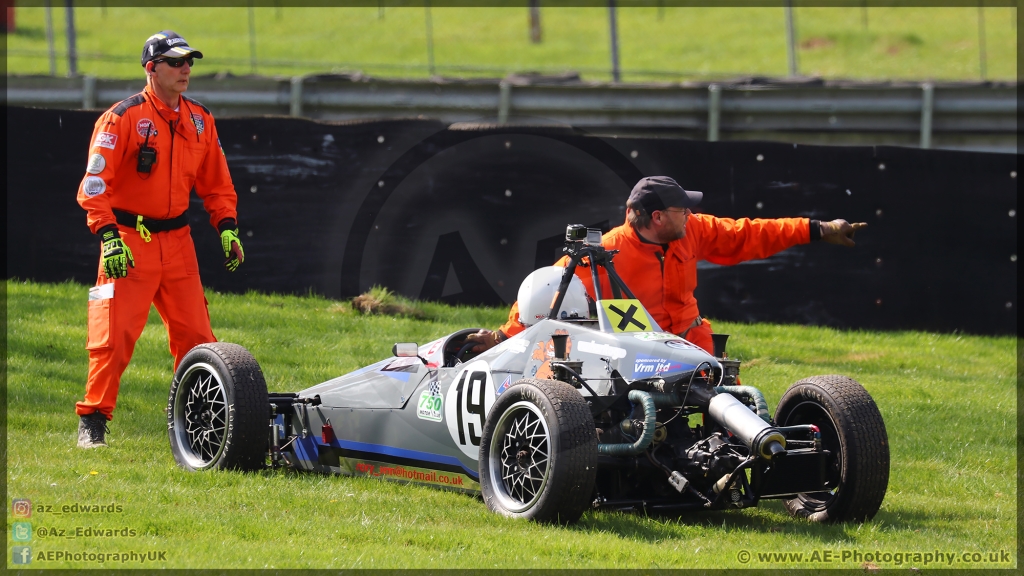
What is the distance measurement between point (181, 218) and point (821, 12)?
121ft

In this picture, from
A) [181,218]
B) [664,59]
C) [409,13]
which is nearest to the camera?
[181,218]

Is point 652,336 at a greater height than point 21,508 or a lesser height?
greater

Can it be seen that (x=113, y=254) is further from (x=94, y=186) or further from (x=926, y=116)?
(x=926, y=116)

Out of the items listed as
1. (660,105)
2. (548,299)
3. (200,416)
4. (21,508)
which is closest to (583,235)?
(548,299)

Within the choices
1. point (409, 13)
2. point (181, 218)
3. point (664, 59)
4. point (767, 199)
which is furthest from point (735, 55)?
point (181, 218)

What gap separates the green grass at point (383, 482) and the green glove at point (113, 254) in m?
1.05

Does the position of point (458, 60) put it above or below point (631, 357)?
above

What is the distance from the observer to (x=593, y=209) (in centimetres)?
1188

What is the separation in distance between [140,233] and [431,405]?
2157 millimetres

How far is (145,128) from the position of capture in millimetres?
7297

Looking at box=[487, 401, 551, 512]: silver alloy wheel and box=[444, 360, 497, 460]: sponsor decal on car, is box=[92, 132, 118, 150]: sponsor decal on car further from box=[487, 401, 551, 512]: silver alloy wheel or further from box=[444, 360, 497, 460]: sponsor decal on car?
box=[487, 401, 551, 512]: silver alloy wheel

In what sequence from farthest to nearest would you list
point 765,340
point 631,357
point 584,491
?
point 765,340, point 631,357, point 584,491

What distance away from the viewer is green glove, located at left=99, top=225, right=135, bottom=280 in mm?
6922

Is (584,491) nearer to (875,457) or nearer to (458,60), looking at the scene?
(875,457)
